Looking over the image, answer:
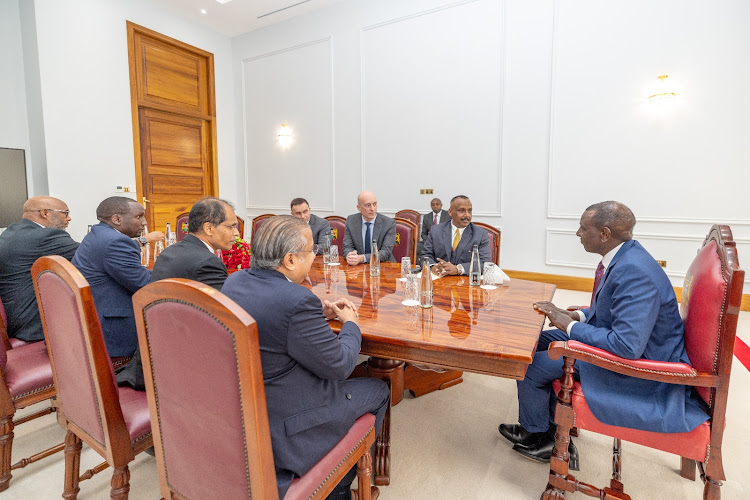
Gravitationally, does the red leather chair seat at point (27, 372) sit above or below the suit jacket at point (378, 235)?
below

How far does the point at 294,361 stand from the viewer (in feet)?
3.82

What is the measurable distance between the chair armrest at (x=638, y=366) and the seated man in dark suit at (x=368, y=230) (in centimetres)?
211

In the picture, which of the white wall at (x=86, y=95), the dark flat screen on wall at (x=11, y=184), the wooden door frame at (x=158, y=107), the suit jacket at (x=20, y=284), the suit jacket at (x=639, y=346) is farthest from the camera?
the wooden door frame at (x=158, y=107)

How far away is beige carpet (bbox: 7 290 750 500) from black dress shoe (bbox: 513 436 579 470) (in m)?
0.03

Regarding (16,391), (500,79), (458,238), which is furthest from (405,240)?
(500,79)

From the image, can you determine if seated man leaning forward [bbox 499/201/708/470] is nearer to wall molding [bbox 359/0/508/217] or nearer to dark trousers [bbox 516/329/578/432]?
dark trousers [bbox 516/329/578/432]

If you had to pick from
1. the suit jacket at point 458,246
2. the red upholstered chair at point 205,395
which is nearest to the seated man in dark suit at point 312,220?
the suit jacket at point 458,246

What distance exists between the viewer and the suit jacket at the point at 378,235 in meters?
3.54

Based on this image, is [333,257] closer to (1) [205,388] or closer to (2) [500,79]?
(1) [205,388]

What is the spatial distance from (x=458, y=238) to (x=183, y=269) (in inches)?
77.6

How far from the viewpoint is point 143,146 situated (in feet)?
20.5

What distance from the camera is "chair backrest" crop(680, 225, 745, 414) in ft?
4.01

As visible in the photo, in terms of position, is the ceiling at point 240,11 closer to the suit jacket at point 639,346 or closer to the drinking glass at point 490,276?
the drinking glass at point 490,276

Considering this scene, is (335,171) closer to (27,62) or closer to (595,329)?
(27,62)
